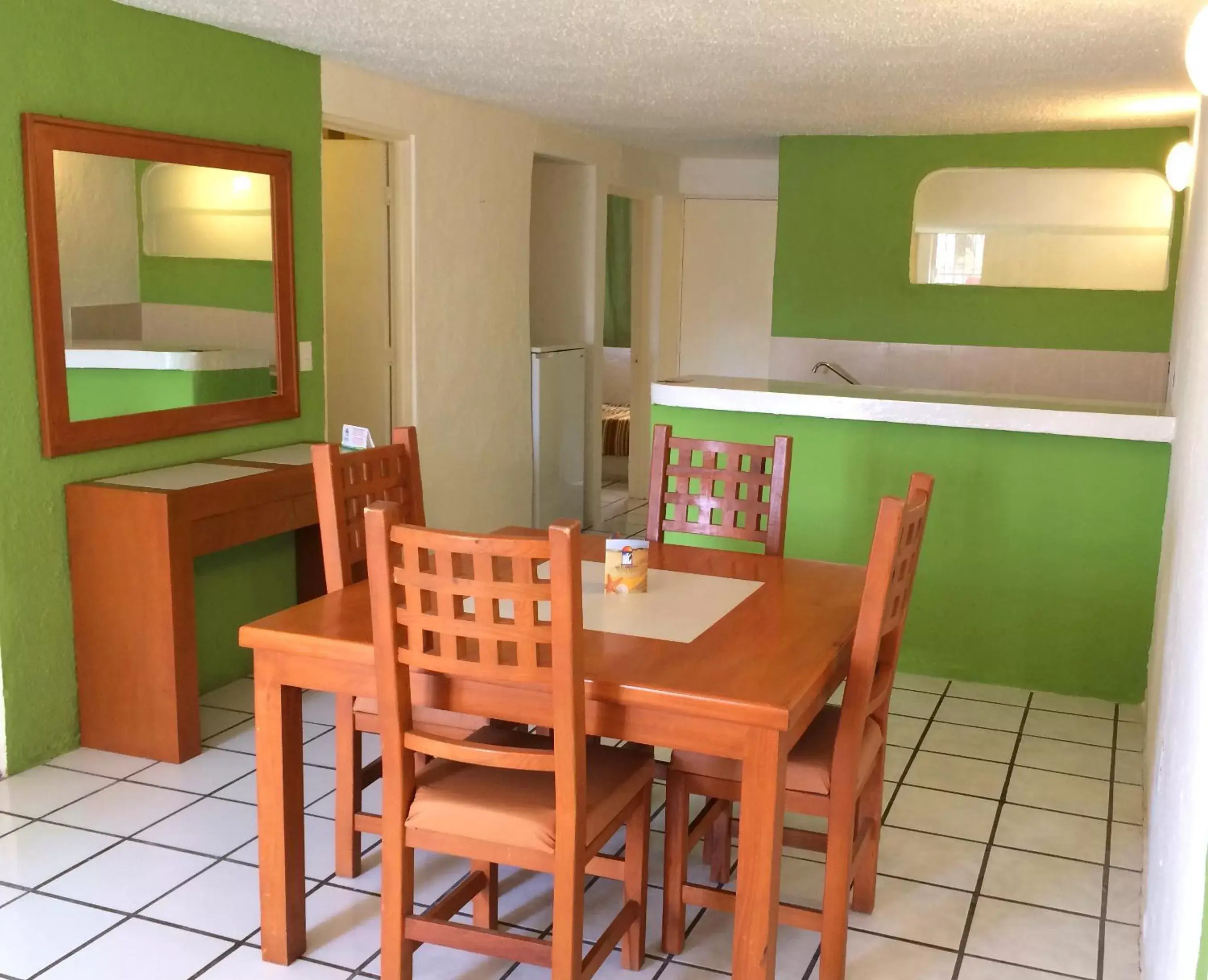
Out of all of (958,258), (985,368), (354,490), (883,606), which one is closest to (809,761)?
(883,606)

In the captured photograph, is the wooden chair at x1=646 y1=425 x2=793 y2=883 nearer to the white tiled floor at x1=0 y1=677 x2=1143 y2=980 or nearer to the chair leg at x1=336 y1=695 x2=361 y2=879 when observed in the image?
the white tiled floor at x1=0 y1=677 x2=1143 y2=980

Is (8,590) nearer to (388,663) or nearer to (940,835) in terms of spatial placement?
(388,663)

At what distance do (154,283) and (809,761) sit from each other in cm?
265

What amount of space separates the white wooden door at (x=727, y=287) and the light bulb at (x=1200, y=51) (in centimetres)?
490

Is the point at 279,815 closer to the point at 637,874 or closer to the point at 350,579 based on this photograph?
the point at 350,579

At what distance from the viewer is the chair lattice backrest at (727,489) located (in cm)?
313

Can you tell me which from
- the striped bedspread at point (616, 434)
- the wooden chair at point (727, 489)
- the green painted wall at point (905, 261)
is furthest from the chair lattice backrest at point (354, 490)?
the striped bedspread at point (616, 434)

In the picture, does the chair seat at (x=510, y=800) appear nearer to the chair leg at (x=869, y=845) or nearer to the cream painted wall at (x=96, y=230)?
the chair leg at (x=869, y=845)

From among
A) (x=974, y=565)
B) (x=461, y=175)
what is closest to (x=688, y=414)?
(x=974, y=565)

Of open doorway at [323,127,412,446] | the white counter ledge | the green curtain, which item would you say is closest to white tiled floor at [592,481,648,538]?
the green curtain

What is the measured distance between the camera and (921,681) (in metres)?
4.27

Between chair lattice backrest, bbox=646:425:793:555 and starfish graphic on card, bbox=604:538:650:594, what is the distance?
0.54 meters

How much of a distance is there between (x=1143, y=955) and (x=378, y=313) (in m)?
3.90

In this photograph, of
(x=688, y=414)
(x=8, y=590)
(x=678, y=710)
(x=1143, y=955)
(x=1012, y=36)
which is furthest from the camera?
(x=688, y=414)
